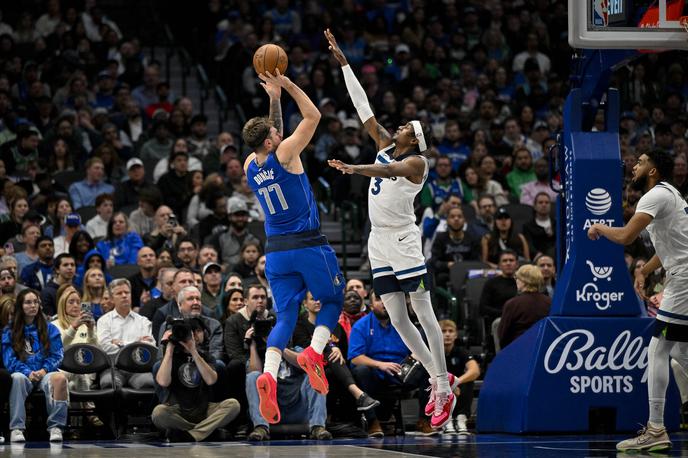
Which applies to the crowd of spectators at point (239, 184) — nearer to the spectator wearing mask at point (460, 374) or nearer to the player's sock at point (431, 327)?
the spectator wearing mask at point (460, 374)

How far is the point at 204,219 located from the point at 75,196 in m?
1.93

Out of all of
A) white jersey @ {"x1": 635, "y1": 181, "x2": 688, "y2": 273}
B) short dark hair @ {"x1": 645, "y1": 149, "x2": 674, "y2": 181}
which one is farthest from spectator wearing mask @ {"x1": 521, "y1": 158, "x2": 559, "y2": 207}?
white jersey @ {"x1": 635, "y1": 181, "x2": 688, "y2": 273}

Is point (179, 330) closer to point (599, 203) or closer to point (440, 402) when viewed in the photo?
point (440, 402)

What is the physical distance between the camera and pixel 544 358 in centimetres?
1177

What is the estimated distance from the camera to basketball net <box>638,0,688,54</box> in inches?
429

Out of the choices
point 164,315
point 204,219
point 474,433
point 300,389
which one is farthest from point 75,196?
point 474,433

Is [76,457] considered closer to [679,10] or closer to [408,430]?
[408,430]

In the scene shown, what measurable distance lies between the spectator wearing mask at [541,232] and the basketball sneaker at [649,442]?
22.3 feet

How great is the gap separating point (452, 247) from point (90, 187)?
5119mm

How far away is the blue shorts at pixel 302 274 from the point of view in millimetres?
9852

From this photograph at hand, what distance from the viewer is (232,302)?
13703 millimetres

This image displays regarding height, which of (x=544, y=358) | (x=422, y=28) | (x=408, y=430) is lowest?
(x=408, y=430)

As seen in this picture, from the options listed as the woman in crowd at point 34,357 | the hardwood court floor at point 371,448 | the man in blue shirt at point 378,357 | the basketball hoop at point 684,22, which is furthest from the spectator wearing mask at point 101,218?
the basketball hoop at point 684,22

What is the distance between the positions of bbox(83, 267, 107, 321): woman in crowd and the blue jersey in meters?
4.67
